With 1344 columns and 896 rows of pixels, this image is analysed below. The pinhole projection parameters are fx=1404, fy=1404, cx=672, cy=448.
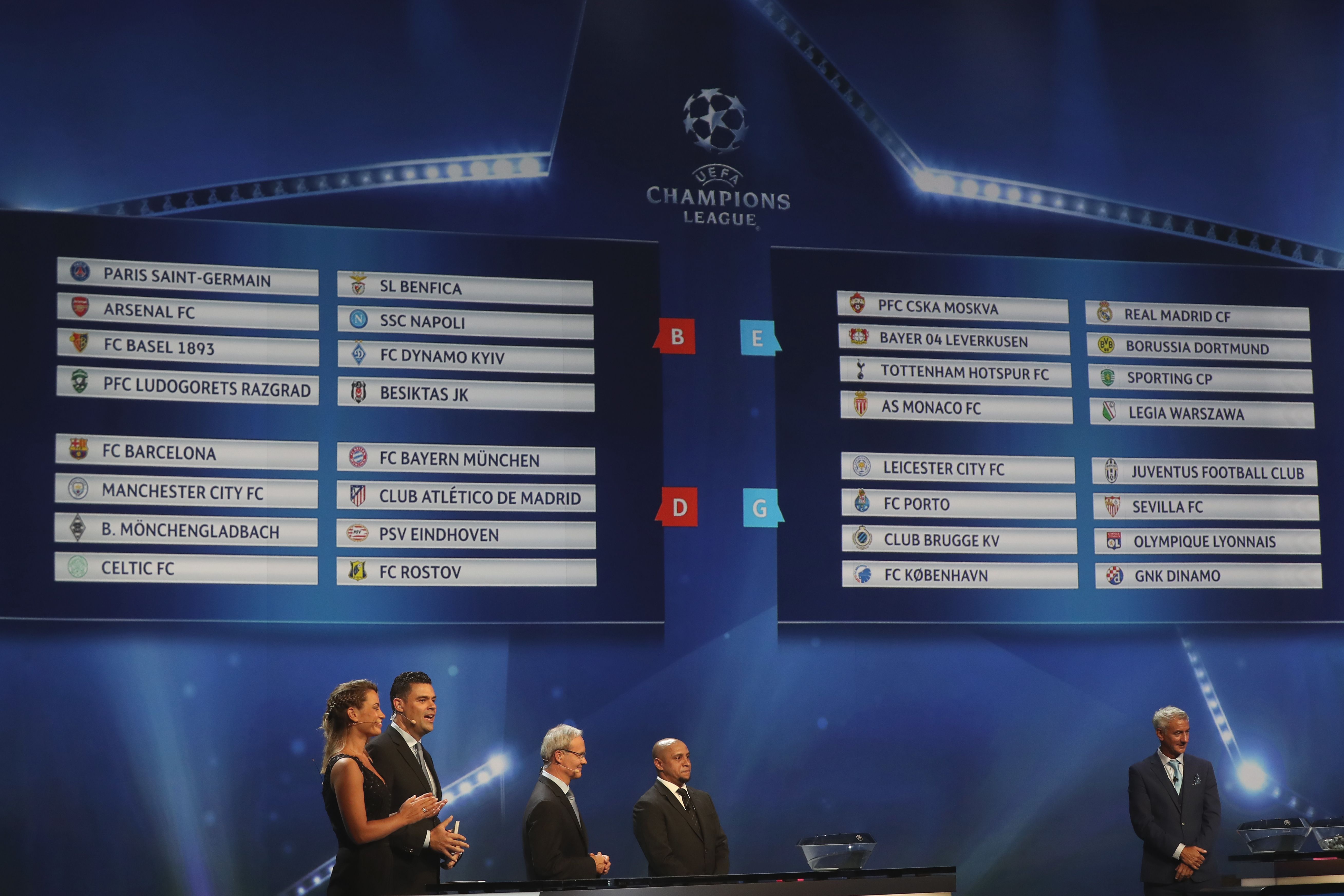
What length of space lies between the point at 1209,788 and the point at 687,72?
13.0 ft

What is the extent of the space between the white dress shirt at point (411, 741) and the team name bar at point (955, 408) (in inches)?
105

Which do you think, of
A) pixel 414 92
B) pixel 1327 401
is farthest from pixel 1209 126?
pixel 414 92

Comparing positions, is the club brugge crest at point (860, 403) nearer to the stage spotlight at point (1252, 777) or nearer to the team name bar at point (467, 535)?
the team name bar at point (467, 535)

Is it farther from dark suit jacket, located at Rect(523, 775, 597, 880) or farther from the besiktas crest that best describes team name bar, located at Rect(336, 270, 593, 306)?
dark suit jacket, located at Rect(523, 775, 597, 880)

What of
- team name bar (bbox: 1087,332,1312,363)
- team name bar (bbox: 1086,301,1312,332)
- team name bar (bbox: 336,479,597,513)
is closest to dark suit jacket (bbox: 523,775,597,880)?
team name bar (bbox: 336,479,597,513)

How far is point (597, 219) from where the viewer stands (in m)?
6.48

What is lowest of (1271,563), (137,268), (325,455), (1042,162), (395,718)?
(395,718)

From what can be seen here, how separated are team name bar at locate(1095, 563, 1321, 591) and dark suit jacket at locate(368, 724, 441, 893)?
350 centimetres

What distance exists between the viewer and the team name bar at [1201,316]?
22.5ft

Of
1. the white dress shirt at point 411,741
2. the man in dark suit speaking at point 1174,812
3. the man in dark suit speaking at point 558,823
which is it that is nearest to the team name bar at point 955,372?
the man in dark suit speaking at point 1174,812

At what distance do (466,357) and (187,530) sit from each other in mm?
1391

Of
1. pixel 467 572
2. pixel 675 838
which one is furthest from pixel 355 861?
pixel 467 572

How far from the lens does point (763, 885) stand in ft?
14.6

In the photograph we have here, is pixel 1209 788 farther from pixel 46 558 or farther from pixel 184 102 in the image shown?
pixel 184 102
